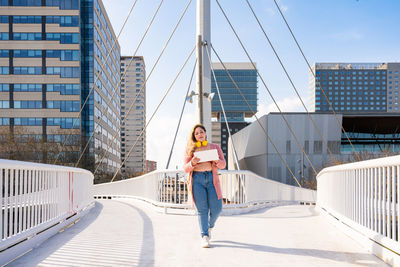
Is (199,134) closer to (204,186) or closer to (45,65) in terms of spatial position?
(204,186)

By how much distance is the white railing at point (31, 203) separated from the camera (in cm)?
323

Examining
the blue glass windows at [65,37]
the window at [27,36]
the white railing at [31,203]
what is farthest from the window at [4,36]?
the white railing at [31,203]

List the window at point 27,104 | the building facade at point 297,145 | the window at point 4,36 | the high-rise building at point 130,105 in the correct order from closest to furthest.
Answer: the building facade at point 297,145, the window at point 27,104, the window at point 4,36, the high-rise building at point 130,105

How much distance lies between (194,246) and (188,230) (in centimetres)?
109

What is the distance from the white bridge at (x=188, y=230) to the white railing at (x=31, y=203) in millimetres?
11

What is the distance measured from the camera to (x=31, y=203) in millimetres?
3955

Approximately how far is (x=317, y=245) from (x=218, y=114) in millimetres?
107256

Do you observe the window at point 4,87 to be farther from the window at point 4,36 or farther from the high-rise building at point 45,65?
the window at point 4,36

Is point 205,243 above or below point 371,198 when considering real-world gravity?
below

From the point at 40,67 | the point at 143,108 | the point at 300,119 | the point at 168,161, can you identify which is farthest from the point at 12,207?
the point at 143,108

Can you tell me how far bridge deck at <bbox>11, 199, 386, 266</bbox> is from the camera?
3.25 meters

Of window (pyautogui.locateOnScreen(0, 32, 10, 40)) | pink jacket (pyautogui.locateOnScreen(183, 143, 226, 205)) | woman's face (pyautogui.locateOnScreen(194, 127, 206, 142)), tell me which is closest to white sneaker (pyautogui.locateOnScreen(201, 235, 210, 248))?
pink jacket (pyautogui.locateOnScreen(183, 143, 226, 205))

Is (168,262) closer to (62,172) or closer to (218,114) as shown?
(62,172)

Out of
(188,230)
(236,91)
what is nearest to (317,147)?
(188,230)
